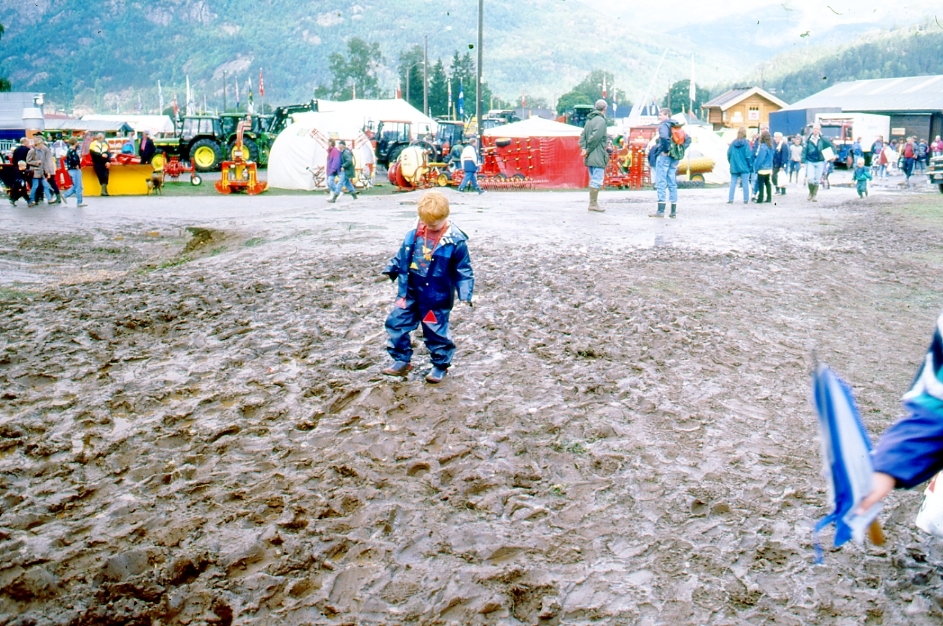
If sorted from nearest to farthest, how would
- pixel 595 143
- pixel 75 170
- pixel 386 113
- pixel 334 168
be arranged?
pixel 595 143, pixel 75 170, pixel 334 168, pixel 386 113

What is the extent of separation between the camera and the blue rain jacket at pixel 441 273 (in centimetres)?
595

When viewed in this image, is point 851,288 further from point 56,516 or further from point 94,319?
point 56,516

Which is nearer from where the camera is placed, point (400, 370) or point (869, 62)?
point (400, 370)

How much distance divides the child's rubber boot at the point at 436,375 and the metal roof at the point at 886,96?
6809cm

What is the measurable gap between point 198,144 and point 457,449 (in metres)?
33.7

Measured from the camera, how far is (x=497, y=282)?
378 inches

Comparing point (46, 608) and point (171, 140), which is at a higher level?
point (171, 140)

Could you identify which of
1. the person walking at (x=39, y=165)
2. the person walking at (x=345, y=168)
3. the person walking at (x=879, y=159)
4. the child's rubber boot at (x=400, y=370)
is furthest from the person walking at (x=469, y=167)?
the person walking at (x=879, y=159)

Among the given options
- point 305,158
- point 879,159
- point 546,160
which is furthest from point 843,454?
point 879,159

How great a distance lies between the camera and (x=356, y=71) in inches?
5468

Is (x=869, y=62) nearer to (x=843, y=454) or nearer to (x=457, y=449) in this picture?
(x=457, y=449)

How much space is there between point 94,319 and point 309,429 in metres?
3.86

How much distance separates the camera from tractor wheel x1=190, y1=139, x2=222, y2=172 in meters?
36.2

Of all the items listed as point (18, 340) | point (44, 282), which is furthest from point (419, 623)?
point (44, 282)
